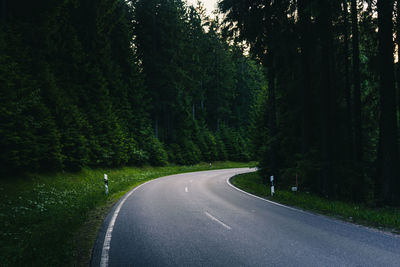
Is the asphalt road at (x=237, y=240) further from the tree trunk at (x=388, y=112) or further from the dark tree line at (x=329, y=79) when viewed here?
the dark tree line at (x=329, y=79)

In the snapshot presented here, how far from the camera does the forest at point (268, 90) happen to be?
11484 millimetres

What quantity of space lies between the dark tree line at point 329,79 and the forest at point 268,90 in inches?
2.2

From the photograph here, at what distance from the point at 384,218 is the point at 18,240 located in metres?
10.0

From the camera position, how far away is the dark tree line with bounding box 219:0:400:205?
9781 mm

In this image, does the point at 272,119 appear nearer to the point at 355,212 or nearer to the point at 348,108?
the point at 348,108

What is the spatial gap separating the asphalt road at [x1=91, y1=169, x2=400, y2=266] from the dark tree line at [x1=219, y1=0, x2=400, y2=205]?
4.39 m

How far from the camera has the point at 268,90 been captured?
1867 centimetres

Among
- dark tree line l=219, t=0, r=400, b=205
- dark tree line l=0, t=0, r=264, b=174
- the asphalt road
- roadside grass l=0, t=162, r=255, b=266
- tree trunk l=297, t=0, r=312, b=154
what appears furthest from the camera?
dark tree line l=0, t=0, r=264, b=174

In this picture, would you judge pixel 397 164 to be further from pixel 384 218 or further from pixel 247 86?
pixel 247 86

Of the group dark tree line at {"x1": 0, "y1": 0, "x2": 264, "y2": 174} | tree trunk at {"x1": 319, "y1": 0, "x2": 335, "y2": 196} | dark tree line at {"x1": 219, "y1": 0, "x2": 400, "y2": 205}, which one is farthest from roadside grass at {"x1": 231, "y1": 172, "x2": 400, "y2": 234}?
dark tree line at {"x1": 0, "y1": 0, "x2": 264, "y2": 174}

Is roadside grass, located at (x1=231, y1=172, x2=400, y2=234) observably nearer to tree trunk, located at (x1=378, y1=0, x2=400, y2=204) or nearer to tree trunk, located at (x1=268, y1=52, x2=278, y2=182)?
tree trunk, located at (x1=378, y1=0, x2=400, y2=204)

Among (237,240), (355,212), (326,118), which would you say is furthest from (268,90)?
(237,240)

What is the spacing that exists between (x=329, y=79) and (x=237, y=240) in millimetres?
9870

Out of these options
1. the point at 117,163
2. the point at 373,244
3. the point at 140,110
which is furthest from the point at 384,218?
the point at 140,110
